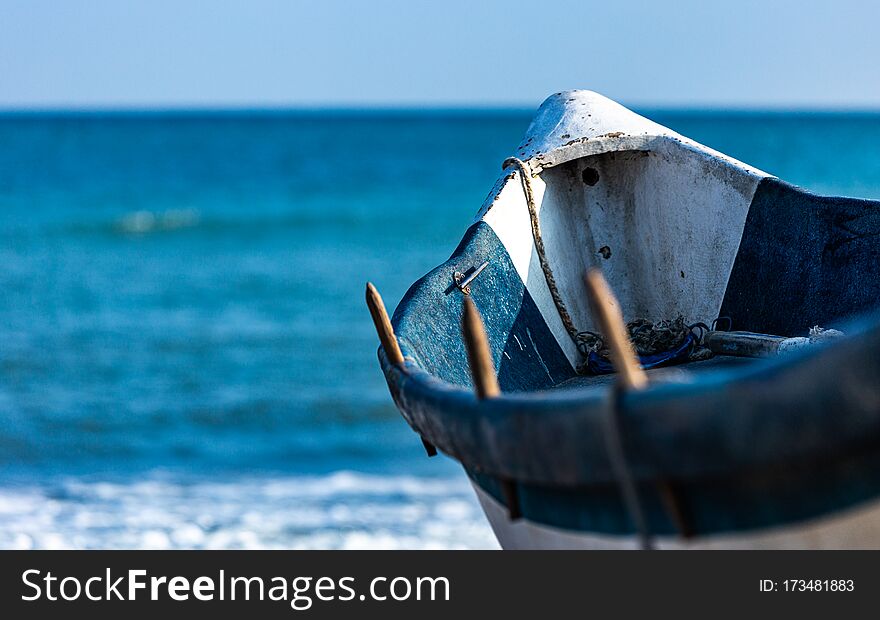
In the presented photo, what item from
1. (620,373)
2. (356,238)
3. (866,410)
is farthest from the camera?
(356,238)

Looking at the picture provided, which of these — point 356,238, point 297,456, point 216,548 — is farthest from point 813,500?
point 356,238

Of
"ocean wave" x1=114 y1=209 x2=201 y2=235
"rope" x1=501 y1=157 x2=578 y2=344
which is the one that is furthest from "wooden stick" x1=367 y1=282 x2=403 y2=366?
"ocean wave" x1=114 y1=209 x2=201 y2=235

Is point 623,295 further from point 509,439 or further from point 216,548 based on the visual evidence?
point 216,548

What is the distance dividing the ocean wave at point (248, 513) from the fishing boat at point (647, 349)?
8.03ft

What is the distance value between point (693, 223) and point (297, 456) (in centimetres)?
429

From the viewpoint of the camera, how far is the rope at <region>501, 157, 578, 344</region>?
3367 millimetres

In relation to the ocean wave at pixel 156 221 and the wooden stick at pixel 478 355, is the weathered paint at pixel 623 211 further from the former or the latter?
→ the ocean wave at pixel 156 221

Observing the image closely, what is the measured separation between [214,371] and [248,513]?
122 inches

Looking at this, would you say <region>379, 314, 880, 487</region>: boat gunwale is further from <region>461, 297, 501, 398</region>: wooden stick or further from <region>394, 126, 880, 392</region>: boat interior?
<region>394, 126, 880, 392</region>: boat interior

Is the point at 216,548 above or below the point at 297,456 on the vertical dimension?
below

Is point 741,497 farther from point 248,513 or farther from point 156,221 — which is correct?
point 156,221

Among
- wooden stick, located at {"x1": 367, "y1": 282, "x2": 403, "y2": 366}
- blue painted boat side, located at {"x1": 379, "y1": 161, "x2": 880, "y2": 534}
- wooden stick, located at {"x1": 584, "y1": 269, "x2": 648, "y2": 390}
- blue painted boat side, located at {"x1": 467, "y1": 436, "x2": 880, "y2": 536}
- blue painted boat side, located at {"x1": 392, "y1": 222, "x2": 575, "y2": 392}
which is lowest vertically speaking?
blue painted boat side, located at {"x1": 467, "y1": 436, "x2": 880, "y2": 536}

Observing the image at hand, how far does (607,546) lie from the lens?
1.63 m
